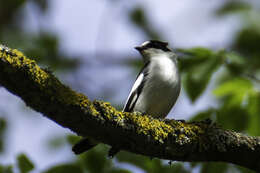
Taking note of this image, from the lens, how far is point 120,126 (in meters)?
3.13

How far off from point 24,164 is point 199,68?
2.14 meters

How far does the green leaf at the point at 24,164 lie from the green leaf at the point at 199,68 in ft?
6.14

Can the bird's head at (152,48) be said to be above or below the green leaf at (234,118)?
above

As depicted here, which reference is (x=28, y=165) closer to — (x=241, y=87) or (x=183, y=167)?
(x=183, y=167)

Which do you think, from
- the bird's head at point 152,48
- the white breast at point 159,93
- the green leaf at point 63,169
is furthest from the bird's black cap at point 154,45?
the green leaf at point 63,169

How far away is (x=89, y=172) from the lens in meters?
3.66

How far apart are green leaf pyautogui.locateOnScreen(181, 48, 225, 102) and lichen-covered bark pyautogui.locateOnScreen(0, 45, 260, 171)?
48 centimetres

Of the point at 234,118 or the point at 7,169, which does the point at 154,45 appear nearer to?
the point at 234,118

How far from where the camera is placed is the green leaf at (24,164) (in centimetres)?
340

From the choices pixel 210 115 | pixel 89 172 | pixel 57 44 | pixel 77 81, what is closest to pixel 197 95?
pixel 210 115

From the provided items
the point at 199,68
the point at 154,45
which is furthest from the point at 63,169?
the point at 154,45

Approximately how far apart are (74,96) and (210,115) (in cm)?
202

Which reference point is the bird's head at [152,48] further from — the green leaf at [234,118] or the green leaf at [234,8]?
the green leaf at [234,118]

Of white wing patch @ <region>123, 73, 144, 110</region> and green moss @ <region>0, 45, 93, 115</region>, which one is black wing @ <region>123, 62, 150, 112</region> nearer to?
white wing patch @ <region>123, 73, 144, 110</region>
